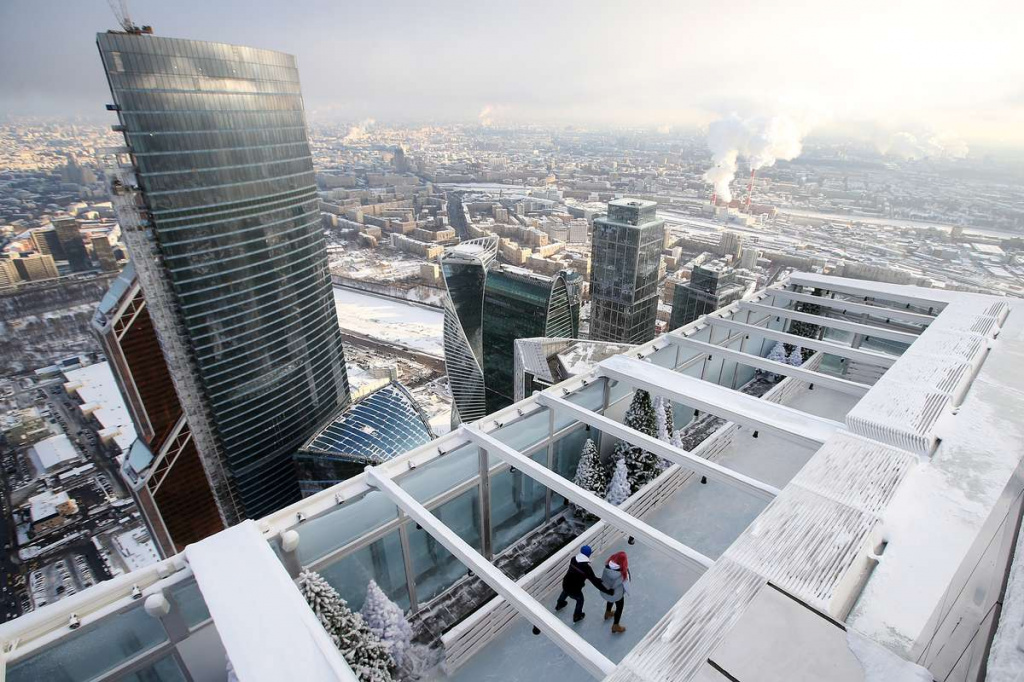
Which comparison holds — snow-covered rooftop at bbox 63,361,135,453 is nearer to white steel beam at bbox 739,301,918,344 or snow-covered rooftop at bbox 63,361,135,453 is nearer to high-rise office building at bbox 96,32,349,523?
high-rise office building at bbox 96,32,349,523

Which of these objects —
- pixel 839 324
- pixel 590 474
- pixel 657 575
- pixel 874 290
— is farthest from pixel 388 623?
pixel 874 290

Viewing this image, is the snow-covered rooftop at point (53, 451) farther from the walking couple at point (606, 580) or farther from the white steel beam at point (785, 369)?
the white steel beam at point (785, 369)

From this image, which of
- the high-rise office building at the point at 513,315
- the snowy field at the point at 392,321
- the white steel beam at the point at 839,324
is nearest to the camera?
the white steel beam at the point at 839,324

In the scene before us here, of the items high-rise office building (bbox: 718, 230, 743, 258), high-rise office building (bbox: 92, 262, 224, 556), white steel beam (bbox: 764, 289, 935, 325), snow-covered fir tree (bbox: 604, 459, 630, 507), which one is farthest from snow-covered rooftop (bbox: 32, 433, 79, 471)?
high-rise office building (bbox: 718, 230, 743, 258)

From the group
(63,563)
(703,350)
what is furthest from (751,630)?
(63,563)

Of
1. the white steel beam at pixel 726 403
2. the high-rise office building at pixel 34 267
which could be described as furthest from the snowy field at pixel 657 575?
the high-rise office building at pixel 34 267
